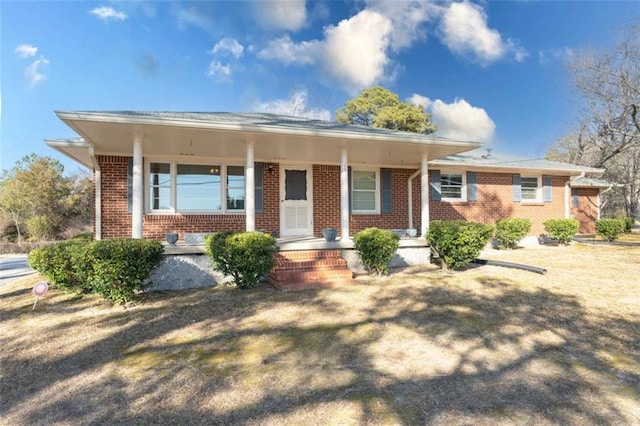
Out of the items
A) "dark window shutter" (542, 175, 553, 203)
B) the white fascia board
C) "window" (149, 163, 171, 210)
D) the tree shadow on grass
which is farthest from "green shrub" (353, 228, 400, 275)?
"dark window shutter" (542, 175, 553, 203)

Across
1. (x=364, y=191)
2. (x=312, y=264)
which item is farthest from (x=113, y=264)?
(x=364, y=191)

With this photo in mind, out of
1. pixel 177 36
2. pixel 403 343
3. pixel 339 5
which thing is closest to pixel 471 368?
pixel 403 343

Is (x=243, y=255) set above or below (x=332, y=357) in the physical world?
above

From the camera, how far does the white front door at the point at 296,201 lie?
32.1ft

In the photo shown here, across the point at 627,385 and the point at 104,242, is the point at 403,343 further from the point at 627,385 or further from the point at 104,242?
the point at 104,242

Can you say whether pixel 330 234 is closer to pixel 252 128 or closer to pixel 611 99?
pixel 252 128

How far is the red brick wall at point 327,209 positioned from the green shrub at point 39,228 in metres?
11.3

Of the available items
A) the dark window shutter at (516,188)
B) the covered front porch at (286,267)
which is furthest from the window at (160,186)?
the dark window shutter at (516,188)

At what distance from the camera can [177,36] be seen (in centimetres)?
1245

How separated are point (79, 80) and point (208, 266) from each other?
973 centimetres

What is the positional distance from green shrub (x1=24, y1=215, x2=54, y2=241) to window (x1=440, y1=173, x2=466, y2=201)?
17725 millimetres

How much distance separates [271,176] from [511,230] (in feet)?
25.6

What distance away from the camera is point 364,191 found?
10688 millimetres

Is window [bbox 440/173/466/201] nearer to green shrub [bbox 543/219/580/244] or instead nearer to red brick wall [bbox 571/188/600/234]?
green shrub [bbox 543/219/580/244]
